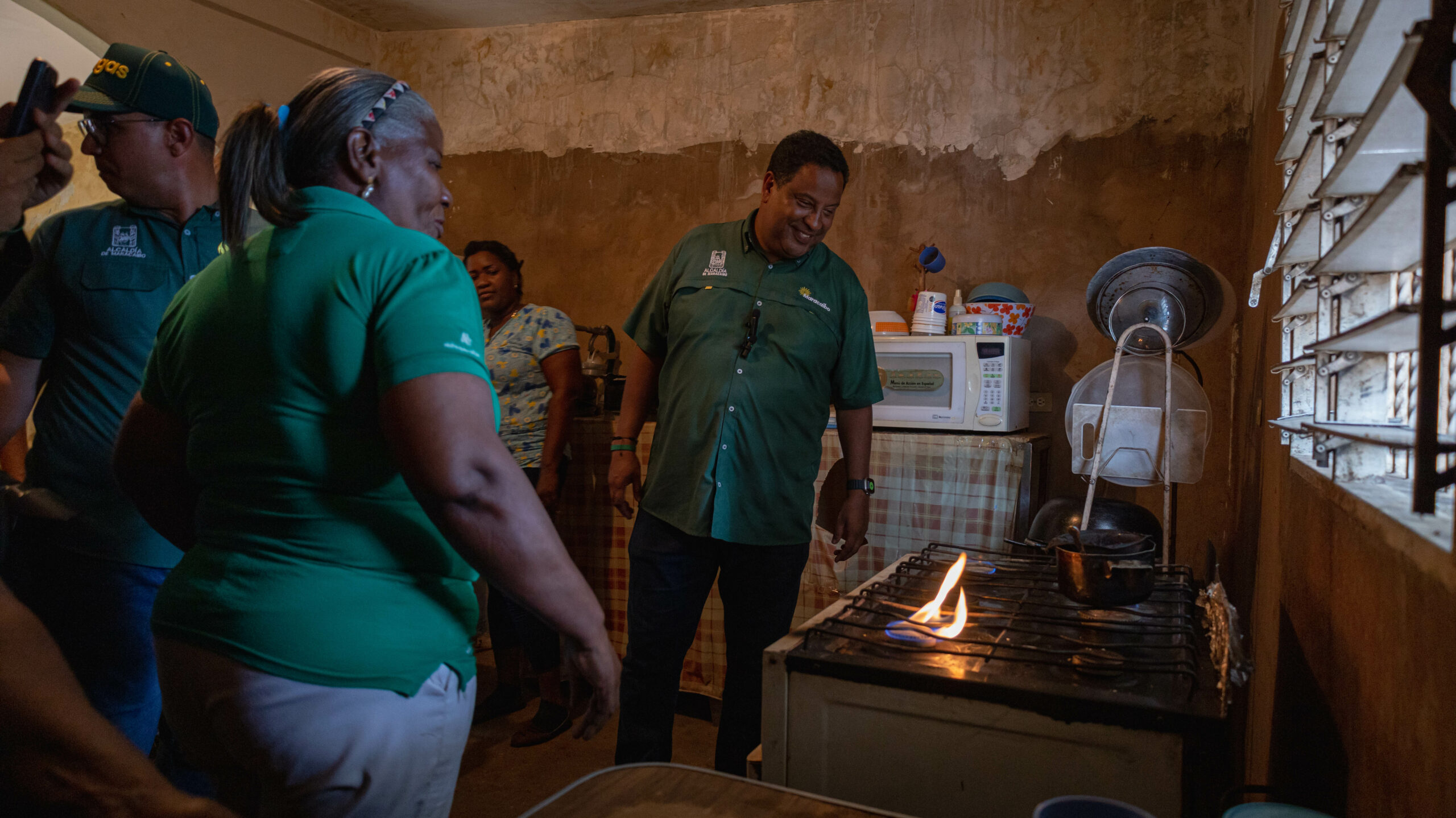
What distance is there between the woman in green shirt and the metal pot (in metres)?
0.86

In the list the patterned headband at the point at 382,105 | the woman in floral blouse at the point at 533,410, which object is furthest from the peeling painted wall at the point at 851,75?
the patterned headband at the point at 382,105

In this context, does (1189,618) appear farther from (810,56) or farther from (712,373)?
(810,56)

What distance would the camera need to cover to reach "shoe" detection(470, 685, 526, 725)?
10.1 ft

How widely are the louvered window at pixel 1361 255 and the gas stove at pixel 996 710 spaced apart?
1.20 feet

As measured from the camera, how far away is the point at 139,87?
4.87 feet

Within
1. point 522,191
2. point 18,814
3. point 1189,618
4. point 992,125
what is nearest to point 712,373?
point 1189,618

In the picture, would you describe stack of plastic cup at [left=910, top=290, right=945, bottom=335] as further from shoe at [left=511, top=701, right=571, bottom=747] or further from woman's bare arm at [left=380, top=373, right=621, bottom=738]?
woman's bare arm at [left=380, top=373, right=621, bottom=738]

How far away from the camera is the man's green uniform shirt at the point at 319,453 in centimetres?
84

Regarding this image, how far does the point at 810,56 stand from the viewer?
12.0 feet

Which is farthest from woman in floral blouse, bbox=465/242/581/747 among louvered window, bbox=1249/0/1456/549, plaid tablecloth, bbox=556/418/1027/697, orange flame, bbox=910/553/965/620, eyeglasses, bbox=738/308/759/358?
louvered window, bbox=1249/0/1456/549

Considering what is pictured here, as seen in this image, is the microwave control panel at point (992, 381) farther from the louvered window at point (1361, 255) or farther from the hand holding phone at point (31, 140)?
the hand holding phone at point (31, 140)

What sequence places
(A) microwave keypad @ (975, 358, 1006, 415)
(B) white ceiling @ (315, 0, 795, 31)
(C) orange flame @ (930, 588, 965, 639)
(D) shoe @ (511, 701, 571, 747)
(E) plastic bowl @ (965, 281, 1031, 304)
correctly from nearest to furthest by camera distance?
(C) orange flame @ (930, 588, 965, 639) → (A) microwave keypad @ (975, 358, 1006, 415) → (D) shoe @ (511, 701, 571, 747) → (E) plastic bowl @ (965, 281, 1031, 304) → (B) white ceiling @ (315, 0, 795, 31)

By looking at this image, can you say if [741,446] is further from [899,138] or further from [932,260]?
[899,138]

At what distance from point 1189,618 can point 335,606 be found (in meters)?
1.35
